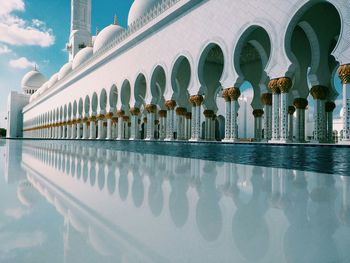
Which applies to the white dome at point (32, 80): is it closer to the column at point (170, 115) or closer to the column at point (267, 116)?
the column at point (170, 115)

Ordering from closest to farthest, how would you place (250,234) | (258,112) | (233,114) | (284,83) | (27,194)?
(250,234) → (27,194) → (284,83) → (233,114) → (258,112)

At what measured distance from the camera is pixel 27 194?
84.3 inches

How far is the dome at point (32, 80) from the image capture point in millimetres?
48531

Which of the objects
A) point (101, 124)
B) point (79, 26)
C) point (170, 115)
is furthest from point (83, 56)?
point (170, 115)

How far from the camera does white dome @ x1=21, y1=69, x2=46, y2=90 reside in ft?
159

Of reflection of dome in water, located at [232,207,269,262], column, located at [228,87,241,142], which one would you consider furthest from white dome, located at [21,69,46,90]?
reflection of dome in water, located at [232,207,269,262]

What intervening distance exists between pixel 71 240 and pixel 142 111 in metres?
23.1

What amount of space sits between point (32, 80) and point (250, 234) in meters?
53.4

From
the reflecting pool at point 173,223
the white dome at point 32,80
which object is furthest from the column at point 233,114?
the white dome at point 32,80

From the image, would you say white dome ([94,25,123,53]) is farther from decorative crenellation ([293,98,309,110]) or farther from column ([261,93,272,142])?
decorative crenellation ([293,98,309,110])

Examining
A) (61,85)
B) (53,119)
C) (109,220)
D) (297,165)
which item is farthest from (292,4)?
(53,119)

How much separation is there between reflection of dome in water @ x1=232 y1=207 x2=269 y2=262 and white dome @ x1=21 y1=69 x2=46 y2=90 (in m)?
52.7

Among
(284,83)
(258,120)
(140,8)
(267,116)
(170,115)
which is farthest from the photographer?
(140,8)

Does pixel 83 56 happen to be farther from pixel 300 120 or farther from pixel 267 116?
pixel 300 120
